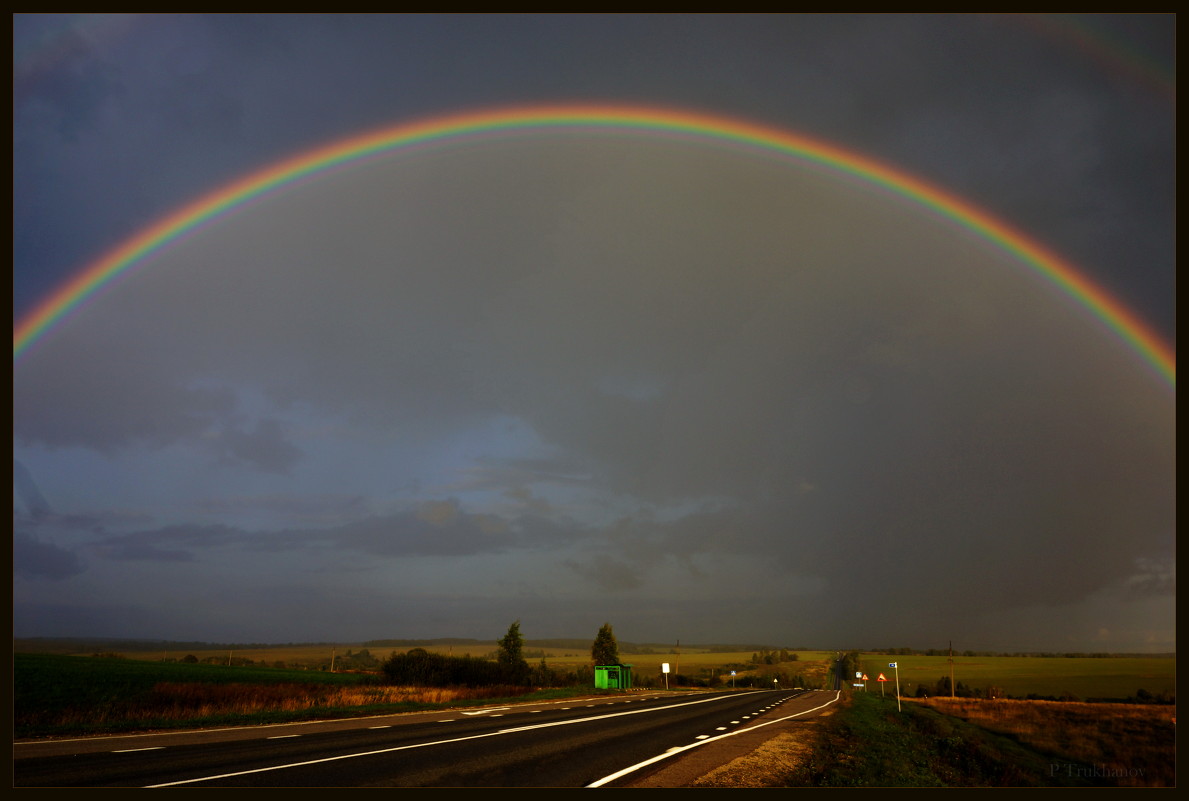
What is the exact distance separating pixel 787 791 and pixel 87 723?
19.0m

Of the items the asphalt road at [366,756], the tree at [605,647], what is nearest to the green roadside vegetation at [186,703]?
the asphalt road at [366,756]

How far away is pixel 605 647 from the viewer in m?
84.9

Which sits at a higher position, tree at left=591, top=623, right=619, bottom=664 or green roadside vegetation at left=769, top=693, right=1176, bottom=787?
green roadside vegetation at left=769, top=693, right=1176, bottom=787

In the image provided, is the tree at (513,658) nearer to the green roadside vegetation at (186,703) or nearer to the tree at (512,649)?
the tree at (512,649)

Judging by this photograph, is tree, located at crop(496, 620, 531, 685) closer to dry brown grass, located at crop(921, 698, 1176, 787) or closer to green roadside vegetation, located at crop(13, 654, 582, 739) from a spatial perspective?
green roadside vegetation, located at crop(13, 654, 582, 739)

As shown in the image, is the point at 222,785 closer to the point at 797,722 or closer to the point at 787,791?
the point at 787,791

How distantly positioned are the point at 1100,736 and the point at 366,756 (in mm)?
39043

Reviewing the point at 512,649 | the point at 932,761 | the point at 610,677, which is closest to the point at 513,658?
the point at 512,649

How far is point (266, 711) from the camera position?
25.9 m

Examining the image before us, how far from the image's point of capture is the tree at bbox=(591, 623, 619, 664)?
84488mm

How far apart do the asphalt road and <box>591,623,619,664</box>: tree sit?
63.5 meters

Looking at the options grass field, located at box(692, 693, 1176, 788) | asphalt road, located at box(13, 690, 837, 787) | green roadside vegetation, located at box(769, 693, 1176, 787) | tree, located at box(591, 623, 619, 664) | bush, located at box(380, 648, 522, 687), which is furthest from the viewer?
tree, located at box(591, 623, 619, 664)

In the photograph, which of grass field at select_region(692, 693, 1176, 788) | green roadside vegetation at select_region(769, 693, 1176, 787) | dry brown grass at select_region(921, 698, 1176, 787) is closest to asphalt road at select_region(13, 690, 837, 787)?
grass field at select_region(692, 693, 1176, 788)

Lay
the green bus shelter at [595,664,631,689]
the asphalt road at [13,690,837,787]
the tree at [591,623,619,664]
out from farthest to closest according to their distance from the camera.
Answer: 1. the tree at [591,623,619,664]
2. the green bus shelter at [595,664,631,689]
3. the asphalt road at [13,690,837,787]
